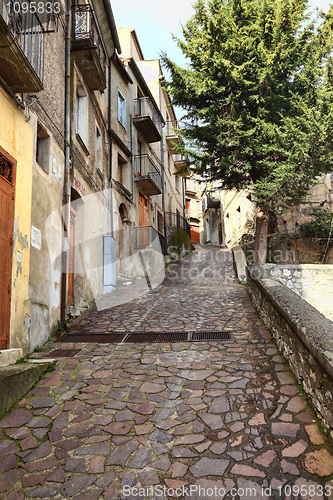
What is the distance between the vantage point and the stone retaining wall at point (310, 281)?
32.3 ft

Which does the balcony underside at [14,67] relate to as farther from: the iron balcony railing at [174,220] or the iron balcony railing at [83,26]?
the iron balcony railing at [174,220]

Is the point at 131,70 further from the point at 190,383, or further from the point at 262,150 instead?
the point at 190,383

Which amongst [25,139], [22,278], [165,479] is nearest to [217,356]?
[165,479]

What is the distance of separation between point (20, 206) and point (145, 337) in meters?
2.94

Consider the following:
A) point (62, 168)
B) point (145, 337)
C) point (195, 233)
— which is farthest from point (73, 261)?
point (195, 233)

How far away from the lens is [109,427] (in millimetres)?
3494

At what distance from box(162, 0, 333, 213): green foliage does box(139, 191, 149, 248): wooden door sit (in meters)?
4.57

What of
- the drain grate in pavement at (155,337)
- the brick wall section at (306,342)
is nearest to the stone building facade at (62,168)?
the drain grate in pavement at (155,337)

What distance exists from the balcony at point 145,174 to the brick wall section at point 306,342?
1098 centimetres

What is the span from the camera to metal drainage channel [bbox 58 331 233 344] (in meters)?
6.08

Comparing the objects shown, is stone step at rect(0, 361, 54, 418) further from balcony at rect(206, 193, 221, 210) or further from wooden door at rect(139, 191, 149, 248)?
balcony at rect(206, 193, 221, 210)

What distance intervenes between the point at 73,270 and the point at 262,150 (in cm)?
665

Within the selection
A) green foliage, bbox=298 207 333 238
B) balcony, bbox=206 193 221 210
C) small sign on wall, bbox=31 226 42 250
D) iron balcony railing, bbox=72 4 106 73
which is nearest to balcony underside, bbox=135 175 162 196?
green foliage, bbox=298 207 333 238

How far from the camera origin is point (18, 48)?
451 centimetres
